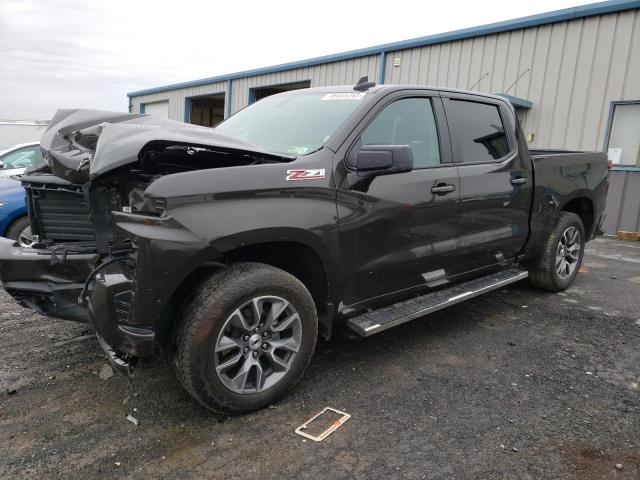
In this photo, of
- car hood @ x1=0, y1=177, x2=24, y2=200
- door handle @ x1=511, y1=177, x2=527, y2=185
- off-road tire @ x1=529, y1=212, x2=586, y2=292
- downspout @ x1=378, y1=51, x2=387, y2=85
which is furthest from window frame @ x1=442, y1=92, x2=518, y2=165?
downspout @ x1=378, y1=51, x2=387, y2=85

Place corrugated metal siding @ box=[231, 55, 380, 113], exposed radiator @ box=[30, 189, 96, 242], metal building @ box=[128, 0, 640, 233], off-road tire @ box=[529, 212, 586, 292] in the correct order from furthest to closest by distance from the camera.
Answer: corrugated metal siding @ box=[231, 55, 380, 113] → metal building @ box=[128, 0, 640, 233] → off-road tire @ box=[529, 212, 586, 292] → exposed radiator @ box=[30, 189, 96, 242]

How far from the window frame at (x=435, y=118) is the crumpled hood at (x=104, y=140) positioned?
51 centimetres

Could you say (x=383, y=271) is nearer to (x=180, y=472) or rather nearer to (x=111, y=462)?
(x=180, y=472)

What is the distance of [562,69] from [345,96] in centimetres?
843

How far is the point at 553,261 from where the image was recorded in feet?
15.8

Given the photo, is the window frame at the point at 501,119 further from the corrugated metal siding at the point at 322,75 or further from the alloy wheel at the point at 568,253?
the corrugated metal siding at the point at 322,75

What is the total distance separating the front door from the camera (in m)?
2.91

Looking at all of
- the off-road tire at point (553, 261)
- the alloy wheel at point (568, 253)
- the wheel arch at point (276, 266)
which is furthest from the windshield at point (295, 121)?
the alloy wheel at point (568, 253)

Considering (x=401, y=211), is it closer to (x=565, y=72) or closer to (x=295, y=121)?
(x=295, y=121)

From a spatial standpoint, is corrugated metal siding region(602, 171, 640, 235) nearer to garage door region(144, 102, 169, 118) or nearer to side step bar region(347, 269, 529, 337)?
side step bar region(347, 269, 529, 337)

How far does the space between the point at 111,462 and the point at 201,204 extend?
1.30 metres

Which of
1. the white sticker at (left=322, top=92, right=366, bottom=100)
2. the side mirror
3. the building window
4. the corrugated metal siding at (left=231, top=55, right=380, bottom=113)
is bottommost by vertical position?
the side mirror

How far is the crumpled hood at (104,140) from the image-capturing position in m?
2.28

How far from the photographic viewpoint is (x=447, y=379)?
314cm
